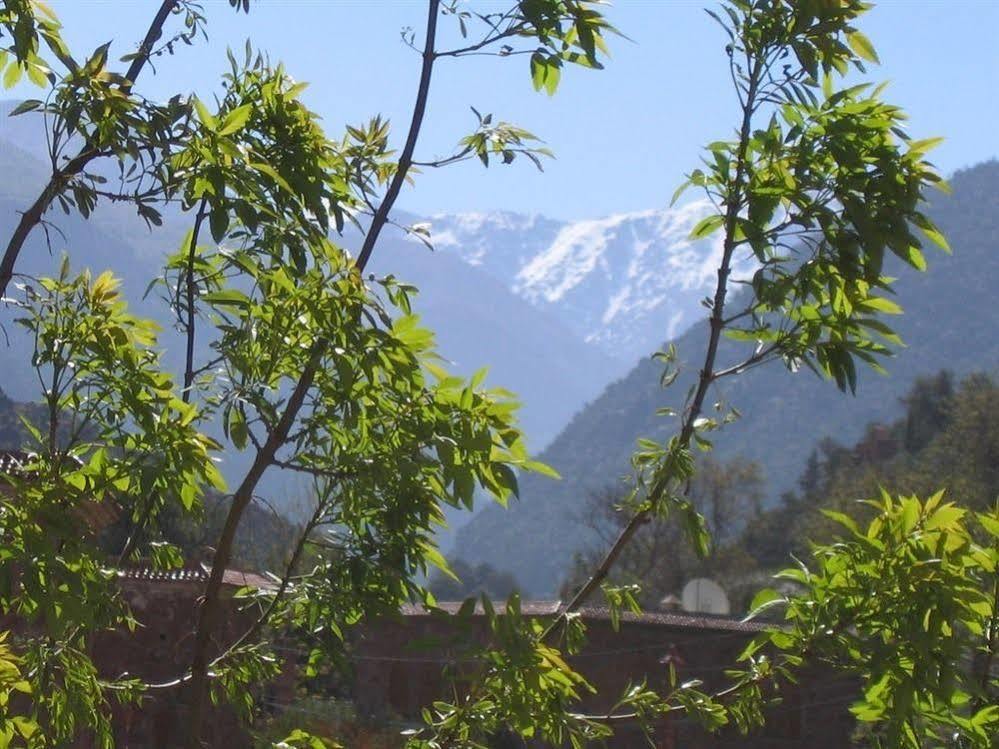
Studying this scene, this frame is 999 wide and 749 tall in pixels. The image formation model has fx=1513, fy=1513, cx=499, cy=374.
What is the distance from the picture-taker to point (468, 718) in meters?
2.24

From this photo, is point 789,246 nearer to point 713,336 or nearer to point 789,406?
point 713,336

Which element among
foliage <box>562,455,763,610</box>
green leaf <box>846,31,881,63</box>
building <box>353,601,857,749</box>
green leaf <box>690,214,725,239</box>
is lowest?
building <box>353,601,857,749</box>

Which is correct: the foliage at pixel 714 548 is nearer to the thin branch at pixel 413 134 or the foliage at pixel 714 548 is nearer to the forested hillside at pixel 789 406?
the thin branch at pixel 413 134

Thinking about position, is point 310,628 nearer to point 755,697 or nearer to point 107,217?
point 755,697

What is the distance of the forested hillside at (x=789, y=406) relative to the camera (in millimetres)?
106500

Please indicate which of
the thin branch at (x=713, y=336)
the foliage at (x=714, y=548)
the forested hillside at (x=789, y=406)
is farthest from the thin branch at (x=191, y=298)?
the forested hillside at (x=789, y=406)

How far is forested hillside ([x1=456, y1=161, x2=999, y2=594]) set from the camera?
10650 centimetres

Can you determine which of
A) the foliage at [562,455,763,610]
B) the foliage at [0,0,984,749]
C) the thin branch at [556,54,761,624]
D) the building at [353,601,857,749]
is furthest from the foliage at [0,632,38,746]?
the foliage at [562,455,763,610]

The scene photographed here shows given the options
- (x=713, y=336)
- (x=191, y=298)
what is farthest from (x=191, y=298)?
(x=713, y=336)

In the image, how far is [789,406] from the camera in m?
113

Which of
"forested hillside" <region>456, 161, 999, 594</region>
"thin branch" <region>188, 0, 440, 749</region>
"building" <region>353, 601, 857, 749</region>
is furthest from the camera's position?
"forested hillside" <region>456, 161, 999, 594</region>

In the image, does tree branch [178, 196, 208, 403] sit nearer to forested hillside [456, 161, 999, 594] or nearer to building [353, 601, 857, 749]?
building [353, 601, 857, 749]

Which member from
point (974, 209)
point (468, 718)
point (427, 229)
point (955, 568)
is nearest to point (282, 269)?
point (427, 229)

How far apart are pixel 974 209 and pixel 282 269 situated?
430 feet
